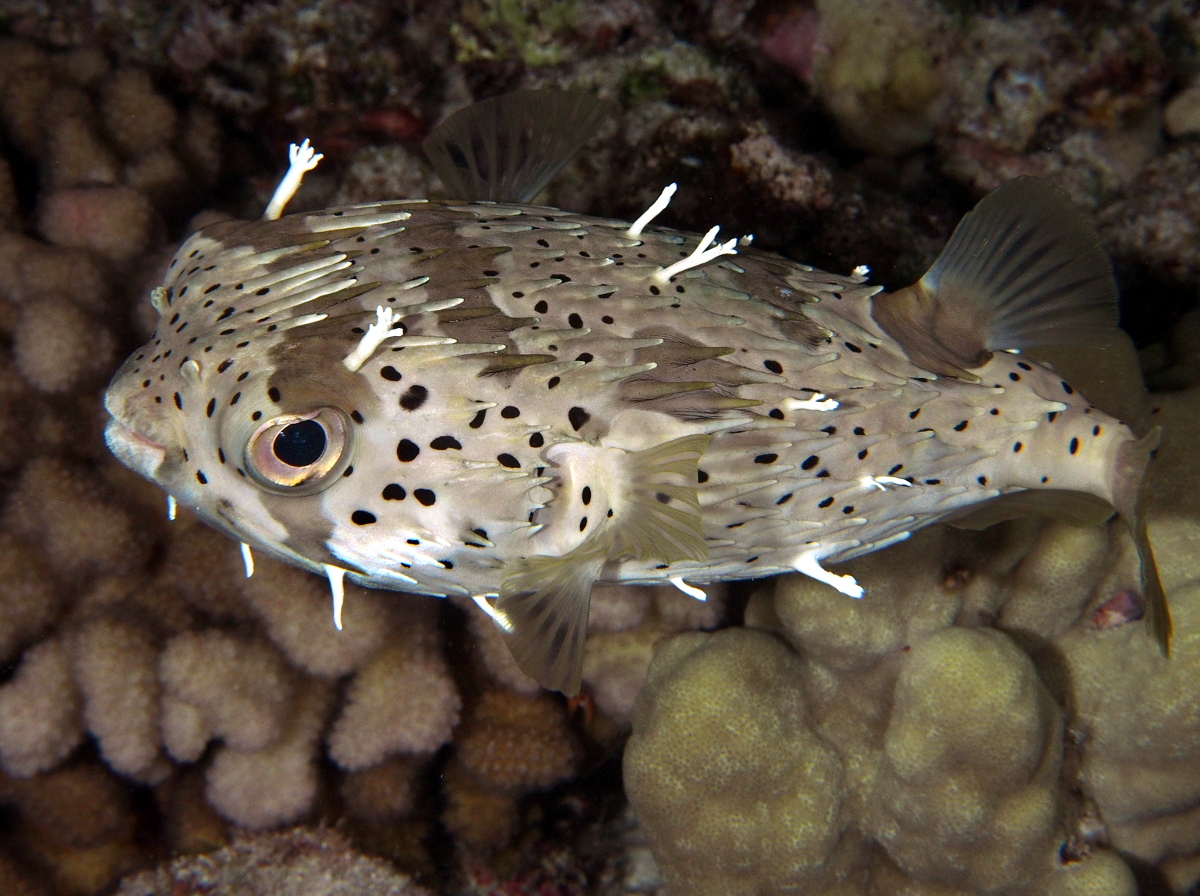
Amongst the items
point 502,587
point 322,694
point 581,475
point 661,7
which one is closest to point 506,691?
point 322,694

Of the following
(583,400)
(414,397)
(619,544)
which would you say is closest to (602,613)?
(619,544)

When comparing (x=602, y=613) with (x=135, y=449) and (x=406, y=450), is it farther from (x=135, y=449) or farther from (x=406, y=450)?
(x=135, y=449)

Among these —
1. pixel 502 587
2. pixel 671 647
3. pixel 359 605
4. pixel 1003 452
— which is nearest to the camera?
pixel 502 587

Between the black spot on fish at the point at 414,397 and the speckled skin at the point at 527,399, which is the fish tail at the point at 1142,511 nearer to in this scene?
the speckled skin at the point at 527,399

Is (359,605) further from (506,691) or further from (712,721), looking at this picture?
(712,721)

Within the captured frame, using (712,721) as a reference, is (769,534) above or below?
above

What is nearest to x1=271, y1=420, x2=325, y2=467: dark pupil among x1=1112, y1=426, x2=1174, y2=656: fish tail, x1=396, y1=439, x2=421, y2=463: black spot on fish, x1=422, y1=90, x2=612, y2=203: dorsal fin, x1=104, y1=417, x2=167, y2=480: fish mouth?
x1=396, y1=439, x2=421, y2=463: black spot on fish
